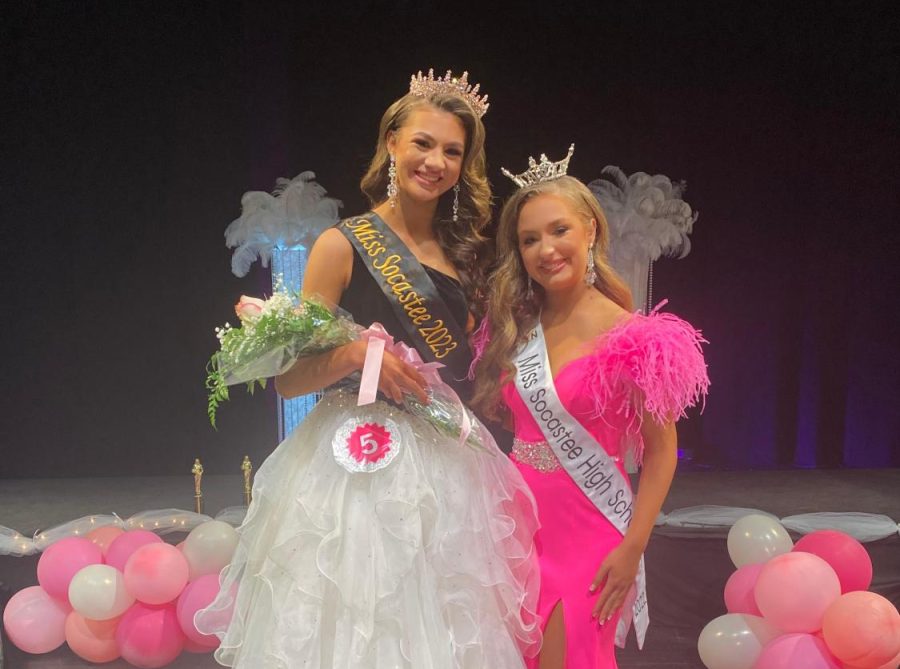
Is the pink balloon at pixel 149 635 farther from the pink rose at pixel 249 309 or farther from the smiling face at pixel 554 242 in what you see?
the smiling face at pixel 554 242

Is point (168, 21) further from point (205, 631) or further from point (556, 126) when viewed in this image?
point (205, 631)

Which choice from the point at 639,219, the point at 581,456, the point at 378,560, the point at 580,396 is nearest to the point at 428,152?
the point at 580,396

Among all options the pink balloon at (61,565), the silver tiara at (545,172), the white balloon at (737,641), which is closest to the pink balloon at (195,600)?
the pink balloon at (61,565)

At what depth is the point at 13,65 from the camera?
397 centimetres

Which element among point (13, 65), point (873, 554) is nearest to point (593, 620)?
point (873, 554)

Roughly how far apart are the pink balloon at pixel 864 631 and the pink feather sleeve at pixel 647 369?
117 cm

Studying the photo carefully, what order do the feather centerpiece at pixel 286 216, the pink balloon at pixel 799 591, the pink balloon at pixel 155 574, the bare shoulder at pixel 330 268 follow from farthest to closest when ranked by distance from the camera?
the feather centerpiece at pixel 286 216 → the pink balloon at pixel 155 574 → the pink balloon at pixel 799 591 → the bare shoulder at pixel 330 268

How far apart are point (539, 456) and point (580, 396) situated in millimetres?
163

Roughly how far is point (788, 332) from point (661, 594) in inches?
85.0

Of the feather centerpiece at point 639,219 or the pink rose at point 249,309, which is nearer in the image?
the pink rose at point 249,309

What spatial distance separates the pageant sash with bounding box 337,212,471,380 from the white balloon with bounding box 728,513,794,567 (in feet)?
5.21

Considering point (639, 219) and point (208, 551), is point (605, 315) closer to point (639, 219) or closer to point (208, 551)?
point (208, 551)

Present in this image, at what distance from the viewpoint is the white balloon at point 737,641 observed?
8.24ft

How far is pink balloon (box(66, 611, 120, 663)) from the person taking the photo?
8.95 feet
